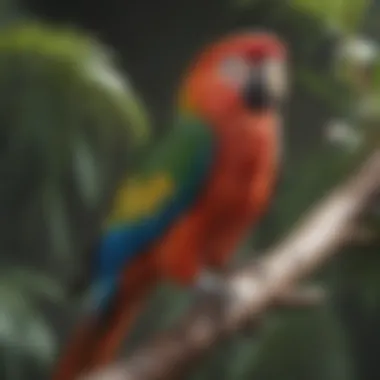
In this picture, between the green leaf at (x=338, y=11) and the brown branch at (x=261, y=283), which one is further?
the green leaf at (x=338, y=11)

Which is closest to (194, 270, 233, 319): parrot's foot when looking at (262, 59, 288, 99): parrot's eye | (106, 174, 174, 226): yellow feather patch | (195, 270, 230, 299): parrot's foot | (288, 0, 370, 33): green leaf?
(195, 270, 230, 299): parrot's foot

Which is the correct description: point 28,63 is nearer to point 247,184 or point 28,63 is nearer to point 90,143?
point 90,143

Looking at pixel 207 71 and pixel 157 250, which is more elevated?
pixel 207 71

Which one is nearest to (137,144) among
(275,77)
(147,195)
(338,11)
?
(147,195)

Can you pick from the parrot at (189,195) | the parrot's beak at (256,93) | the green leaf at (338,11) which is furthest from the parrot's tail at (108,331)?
the green leaf at (338,11)

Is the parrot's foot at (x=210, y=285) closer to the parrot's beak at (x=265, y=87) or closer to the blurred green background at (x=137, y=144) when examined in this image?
the blurred green background at (x=137, y=144)

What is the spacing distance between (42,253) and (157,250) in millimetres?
140

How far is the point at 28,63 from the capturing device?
4.45 ft

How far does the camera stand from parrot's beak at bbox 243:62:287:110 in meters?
1.30

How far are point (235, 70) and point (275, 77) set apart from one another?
0.15 feet

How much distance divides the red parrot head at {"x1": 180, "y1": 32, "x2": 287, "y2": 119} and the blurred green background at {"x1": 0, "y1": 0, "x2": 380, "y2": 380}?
0.02 metres

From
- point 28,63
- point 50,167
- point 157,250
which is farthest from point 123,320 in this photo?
point 28,63

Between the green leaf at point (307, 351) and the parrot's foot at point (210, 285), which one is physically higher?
the parrot's foot at point (210, 285)

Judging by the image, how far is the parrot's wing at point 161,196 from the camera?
4.26ft
